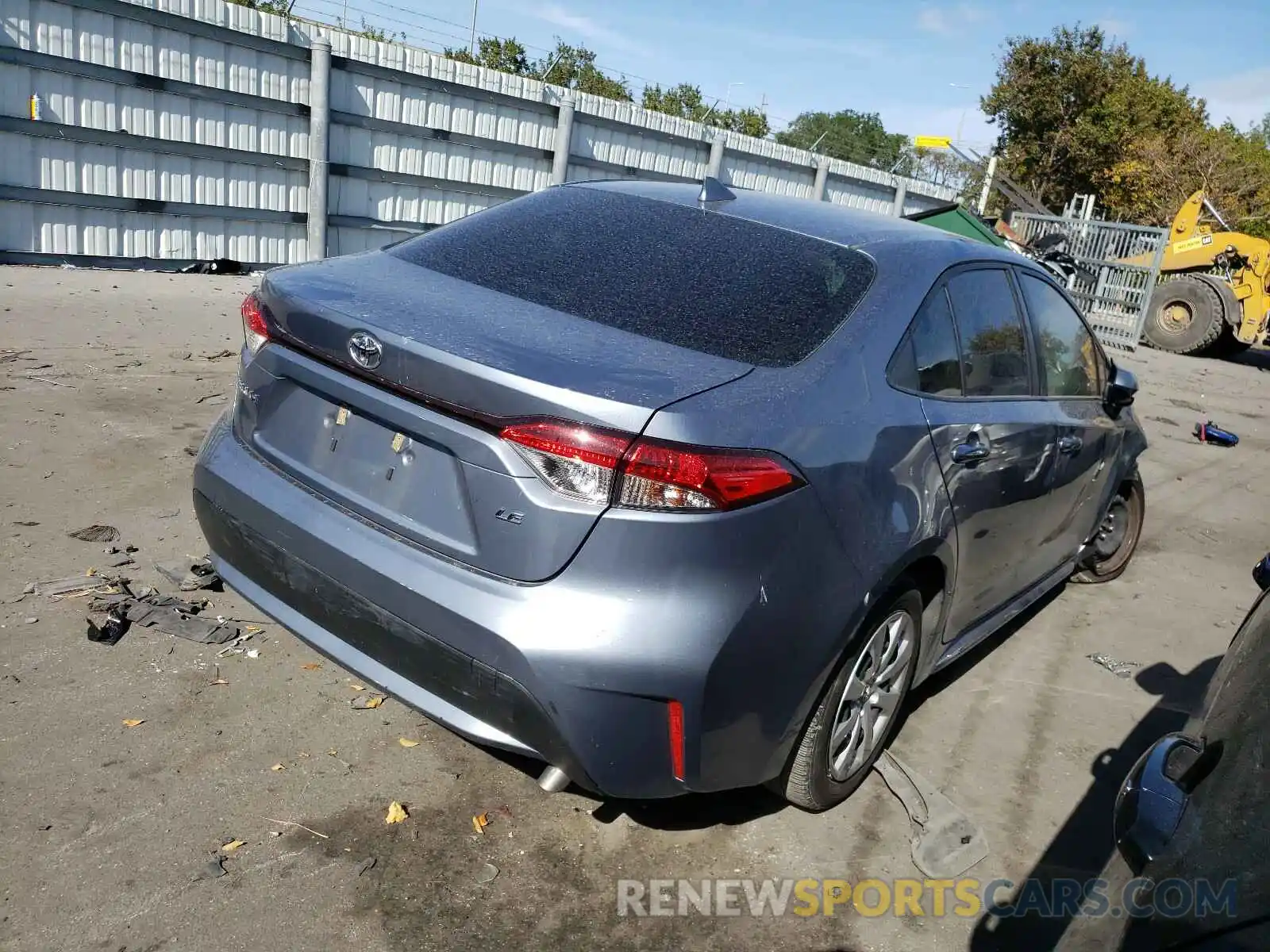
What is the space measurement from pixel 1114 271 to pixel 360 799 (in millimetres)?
19604

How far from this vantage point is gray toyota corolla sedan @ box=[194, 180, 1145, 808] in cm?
229

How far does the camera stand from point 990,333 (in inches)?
139

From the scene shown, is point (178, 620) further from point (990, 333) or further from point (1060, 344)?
point (1060, 344)

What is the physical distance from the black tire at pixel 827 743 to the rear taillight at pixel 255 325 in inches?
70.9

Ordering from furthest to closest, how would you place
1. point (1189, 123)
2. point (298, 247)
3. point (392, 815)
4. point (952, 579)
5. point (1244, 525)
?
point (1189, 123) < point (298, 247) < point (1244, 525) < point (952, 579) < point (392, 815)

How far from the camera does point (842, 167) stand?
19.9 meters

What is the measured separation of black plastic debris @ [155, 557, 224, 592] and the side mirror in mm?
3774

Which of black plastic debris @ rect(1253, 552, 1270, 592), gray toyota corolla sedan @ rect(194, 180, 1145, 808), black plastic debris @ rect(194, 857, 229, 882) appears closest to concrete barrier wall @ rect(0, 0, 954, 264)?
gray toyota corolla sedan @ rect(194, 180, 1145, 808)

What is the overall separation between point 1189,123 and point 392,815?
132 feet

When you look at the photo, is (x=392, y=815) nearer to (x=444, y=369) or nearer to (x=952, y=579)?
(x=444, y=369)

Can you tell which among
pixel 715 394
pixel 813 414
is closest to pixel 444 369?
pixel 715 394

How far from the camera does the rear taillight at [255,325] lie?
2873 mm

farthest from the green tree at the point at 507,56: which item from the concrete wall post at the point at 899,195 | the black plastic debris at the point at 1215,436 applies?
the black plastic debris at the point at 1215,436

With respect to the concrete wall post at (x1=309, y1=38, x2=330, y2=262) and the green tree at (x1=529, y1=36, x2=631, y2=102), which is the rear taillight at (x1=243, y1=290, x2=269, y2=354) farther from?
the green tree at (x1=529, y1=36, x2=631, y2=102)
